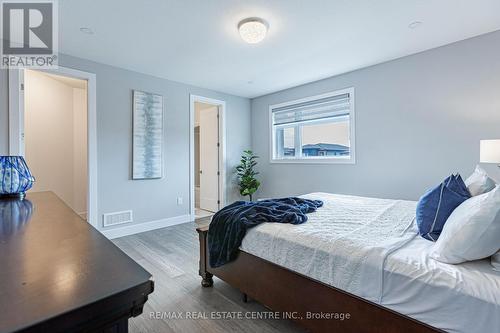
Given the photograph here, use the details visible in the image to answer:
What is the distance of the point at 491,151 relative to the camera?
2307mm

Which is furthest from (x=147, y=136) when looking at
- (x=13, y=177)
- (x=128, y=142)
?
(x=13, y=177)

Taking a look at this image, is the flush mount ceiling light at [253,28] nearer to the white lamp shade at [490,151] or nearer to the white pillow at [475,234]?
the white pillow at [475,234]

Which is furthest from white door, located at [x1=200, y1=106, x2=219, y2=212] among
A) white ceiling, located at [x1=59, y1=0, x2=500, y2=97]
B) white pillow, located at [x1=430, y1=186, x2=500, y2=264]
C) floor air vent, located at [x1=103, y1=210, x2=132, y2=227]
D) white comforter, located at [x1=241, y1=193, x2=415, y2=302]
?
white pillow, located at [x1=430, y1=186, x2=500, y2=264]

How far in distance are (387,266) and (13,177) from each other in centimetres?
232

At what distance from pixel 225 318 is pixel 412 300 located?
127 cm

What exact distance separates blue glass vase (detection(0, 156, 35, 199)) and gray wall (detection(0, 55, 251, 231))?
1755 millimetres

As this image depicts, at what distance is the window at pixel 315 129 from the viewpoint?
399cm

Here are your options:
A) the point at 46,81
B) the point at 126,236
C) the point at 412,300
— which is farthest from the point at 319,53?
the point at 46,81

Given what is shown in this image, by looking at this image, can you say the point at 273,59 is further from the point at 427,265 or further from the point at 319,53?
the point at 427,265

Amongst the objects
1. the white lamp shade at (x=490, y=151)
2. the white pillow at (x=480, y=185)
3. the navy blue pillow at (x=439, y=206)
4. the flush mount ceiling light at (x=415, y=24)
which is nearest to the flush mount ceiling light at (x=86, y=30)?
the flush mount ceiling light at (x=415, y=24)

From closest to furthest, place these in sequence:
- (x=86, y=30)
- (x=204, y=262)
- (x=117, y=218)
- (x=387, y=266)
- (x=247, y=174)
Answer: (x=387, y=266) < (x=204, y=262) < (x=86, y=30) < (x=117, y=218) < (x=247, y=174)

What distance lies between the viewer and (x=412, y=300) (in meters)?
1.14

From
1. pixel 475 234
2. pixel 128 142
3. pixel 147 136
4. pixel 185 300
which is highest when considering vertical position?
pixel 147 136

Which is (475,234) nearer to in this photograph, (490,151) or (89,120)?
(490,151)
